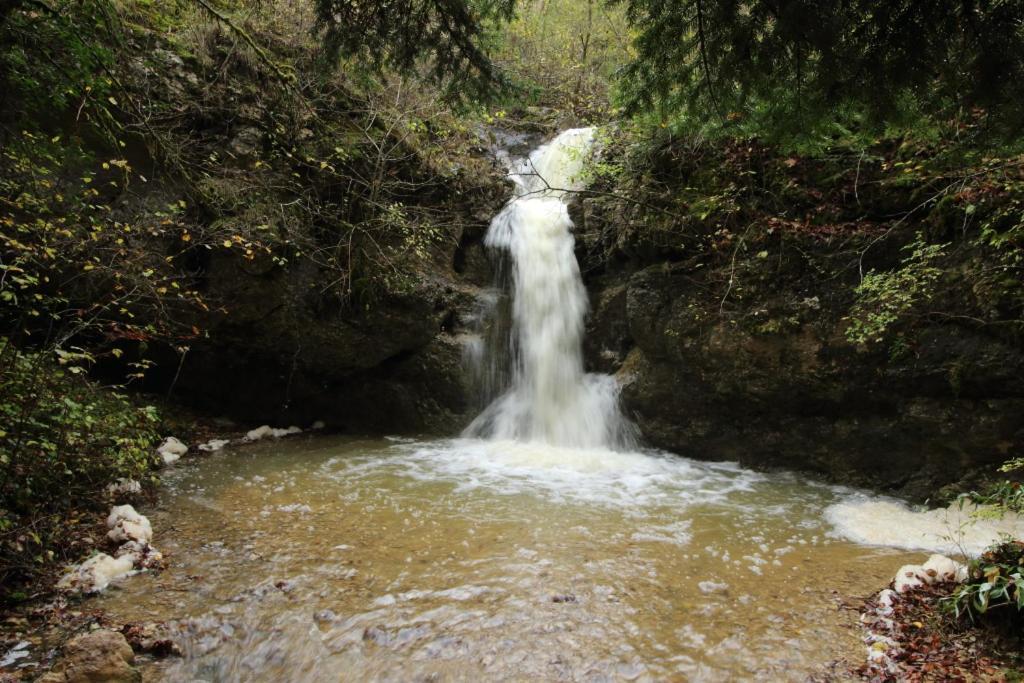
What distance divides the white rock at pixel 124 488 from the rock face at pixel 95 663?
2.31m

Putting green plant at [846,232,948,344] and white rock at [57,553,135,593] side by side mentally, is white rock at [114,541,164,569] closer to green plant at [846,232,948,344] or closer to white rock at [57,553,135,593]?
white rock at [57,553,135,593]

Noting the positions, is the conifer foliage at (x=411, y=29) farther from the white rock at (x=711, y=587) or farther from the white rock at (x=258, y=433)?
the white rock at (x=258, y=433)

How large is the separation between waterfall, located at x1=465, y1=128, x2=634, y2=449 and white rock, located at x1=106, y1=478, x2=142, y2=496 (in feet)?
14.6

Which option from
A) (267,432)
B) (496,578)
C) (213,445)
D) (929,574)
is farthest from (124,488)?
(929,574)

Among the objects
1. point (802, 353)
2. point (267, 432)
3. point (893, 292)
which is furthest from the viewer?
point (267, 432)

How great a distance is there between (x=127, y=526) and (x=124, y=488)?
0.94 m

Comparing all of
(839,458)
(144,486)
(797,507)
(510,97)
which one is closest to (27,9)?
(510,97)

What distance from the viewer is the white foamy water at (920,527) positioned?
4387 mm

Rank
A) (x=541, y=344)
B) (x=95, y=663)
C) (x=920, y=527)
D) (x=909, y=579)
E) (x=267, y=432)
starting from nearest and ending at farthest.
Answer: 1. (x=95, y=663)
2. (x=909, y=579)
3. (x=920, y=527)
4. (x=267, y=432)
5. (x=541, y=344)

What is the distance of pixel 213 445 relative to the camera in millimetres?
7031

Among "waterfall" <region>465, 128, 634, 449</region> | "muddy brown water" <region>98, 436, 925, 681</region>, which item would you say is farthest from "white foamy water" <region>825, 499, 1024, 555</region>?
"waterfall" <region>465, 128, 634, 449</region>

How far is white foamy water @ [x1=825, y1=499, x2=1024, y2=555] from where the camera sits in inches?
173

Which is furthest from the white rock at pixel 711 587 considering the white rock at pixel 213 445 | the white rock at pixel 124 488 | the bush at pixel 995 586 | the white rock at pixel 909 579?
the white rock at pixel 213 445

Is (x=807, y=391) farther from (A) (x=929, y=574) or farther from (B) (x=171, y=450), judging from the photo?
(B) (x=171, y=450)
